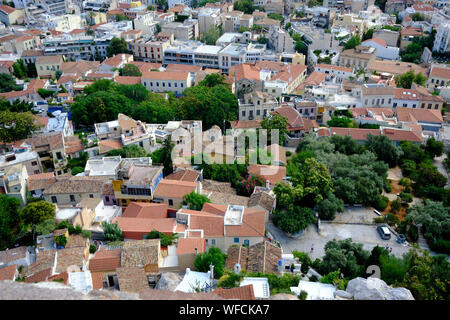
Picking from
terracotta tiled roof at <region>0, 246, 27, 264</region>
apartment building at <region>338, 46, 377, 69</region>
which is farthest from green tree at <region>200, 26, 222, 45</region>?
terracotta tiled roof at <region>0, 246, 27, 264</region>

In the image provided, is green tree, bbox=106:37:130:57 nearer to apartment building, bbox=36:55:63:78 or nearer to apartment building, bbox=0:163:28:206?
apartment building, bbox=36:55:63:78

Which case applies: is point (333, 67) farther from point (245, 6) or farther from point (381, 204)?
point (245, 6)

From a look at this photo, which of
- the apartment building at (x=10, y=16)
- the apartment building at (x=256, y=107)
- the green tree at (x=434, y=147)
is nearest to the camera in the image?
the green tree at (x=434, y=147)

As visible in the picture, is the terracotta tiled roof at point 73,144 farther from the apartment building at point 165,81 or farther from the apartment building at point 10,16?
the apartment building at point 10,16

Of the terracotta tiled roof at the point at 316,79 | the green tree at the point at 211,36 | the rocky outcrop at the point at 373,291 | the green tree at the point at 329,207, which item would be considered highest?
the green tree at the point at 211,36

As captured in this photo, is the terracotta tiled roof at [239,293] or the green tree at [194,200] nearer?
the terracotta tiled roof at [239,293]

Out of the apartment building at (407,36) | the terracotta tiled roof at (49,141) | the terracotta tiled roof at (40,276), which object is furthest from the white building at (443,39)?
the terracotta tiled roof at (40,276)

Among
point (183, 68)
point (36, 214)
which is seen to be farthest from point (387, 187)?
point (183, 68)
